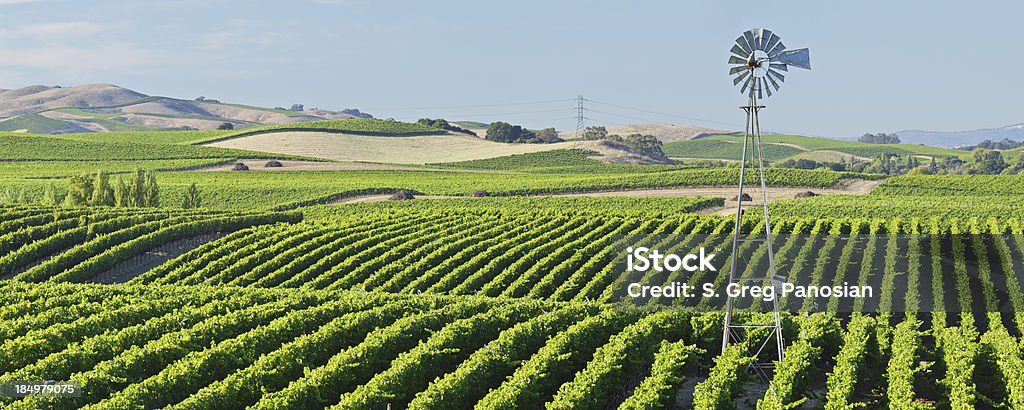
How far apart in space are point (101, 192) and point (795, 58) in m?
51.7

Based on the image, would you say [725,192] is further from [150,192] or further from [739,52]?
[739,52]

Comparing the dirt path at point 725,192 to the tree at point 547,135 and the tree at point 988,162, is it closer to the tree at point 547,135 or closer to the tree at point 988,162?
the tree at point 547,135

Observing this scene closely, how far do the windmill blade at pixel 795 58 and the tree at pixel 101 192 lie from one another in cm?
5069

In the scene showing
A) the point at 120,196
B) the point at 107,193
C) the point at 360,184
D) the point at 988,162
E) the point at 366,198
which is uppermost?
the point at 107,193

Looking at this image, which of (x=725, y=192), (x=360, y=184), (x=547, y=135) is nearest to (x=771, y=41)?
(x=725, y=192)

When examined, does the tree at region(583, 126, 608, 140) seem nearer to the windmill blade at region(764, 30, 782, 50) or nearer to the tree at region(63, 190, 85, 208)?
the tree at region(63, 190, 85, 208)

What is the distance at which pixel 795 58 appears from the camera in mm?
23625

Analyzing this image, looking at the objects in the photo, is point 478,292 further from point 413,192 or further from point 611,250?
point 413,192

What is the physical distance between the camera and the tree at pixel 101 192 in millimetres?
61572

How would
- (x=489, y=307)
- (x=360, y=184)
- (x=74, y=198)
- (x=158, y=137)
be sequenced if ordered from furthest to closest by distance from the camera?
(x=158, y=137) < (x=360, y=184) < (x=74, y=198) < (x=489, y=307)

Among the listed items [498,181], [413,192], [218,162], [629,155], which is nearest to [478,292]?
[413,192]

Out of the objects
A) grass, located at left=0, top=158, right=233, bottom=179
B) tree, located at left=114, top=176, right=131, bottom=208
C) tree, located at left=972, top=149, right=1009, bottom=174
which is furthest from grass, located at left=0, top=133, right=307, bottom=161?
tree, located at left=972, top=149, right=1009, bottom=174

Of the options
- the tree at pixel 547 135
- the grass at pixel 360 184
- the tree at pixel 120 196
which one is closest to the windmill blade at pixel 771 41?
the tree at pixel 120 196

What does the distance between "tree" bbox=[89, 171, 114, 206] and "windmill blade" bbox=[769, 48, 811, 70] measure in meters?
50.7
